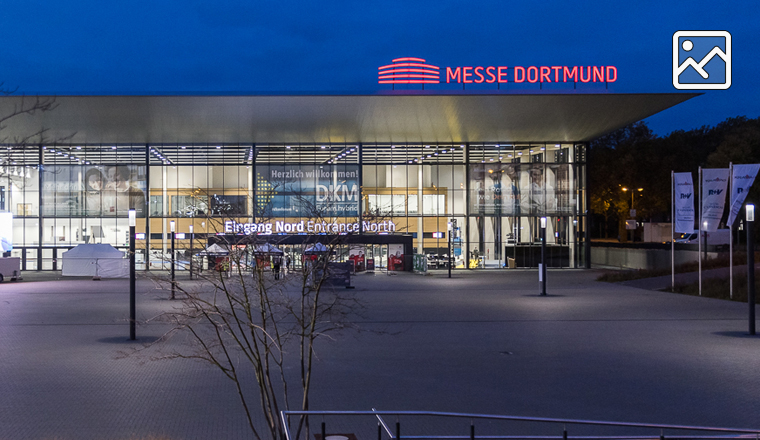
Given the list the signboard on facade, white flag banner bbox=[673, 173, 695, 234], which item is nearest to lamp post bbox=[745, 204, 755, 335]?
white flag banner bbox=[673, 173, 695, 234]

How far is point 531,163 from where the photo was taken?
51.4m

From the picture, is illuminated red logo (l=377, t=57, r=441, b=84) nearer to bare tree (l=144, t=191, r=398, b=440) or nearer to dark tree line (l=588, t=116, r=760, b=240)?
bare tree (l=144, t=191, r=398, b=440)

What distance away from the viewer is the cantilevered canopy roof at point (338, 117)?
39.7 metres

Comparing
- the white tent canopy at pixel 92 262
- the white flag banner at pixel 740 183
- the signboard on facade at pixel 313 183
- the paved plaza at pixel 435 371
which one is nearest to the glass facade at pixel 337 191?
the signboard on facade at pixel 313 183

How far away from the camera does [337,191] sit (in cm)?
5062

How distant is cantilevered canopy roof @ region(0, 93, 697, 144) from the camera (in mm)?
39688

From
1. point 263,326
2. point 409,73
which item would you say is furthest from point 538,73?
point 263,326

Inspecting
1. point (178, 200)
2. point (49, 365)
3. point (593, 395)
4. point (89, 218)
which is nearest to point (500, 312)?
point (593, 395)

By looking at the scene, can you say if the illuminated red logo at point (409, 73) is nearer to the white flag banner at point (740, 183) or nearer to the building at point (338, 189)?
the building at point (338, 189)

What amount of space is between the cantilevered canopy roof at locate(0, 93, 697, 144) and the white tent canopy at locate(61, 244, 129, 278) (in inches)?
279

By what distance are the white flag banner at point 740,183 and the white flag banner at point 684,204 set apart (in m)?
2.74

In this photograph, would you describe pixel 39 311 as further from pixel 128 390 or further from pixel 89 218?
A: pixel 89 218

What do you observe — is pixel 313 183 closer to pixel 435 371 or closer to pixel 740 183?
pixel 740 183

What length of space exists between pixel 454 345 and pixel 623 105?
28.7 meters
